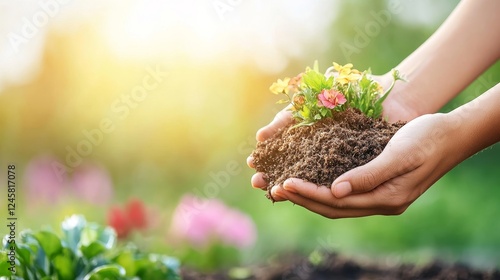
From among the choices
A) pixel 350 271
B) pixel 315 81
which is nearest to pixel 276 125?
pixel 315 81

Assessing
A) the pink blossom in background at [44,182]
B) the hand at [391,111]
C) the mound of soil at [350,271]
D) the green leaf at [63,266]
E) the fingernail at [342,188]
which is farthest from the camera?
the pink blossom in background at [44,182]

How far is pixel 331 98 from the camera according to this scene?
189cm

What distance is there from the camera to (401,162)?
5.50ft

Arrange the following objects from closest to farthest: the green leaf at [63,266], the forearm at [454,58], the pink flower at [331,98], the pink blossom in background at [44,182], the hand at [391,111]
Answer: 1. the pink flower at [331,98]
2. the green leaf at [63,266]
3. the hand at [391,111]
4. the forearm at [454,58]
5. the pink blossom in background at [44,182]

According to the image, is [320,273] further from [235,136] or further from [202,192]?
[235,136]

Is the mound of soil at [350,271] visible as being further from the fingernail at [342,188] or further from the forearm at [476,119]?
the fingernail at [342,188]

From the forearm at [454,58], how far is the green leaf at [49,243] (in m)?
1.28

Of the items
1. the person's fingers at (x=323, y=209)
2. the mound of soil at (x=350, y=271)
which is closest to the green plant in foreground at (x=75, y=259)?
the person's fingers at (x=323, y=209)

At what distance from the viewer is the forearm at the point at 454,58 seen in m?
2.23

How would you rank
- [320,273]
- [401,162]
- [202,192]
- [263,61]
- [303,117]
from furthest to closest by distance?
[263,61] → [202,192] → [320,273] → [303,117] → [401,162]

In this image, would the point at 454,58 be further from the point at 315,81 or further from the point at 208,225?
the point at 208,225

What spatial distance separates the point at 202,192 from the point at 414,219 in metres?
1.23

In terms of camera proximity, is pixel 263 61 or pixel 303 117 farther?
pixel 263 61

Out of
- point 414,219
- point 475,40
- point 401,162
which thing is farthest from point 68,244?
point 414,219
